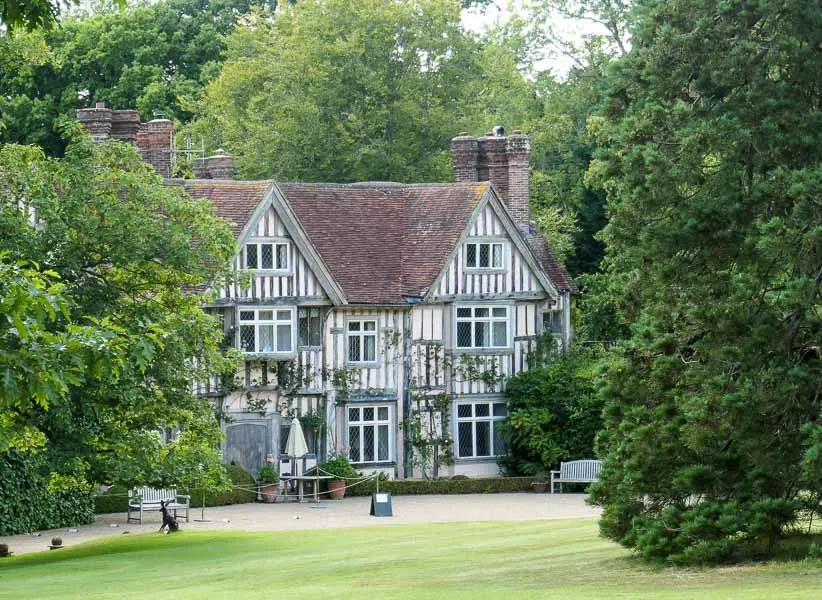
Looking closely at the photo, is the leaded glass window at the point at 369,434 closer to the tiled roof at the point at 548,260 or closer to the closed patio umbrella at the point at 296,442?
the closed patio umbrella at the point at 296,442

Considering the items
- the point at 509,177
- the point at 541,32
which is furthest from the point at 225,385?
the point at 541,32

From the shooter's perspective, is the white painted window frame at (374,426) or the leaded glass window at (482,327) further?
the leaded glass window at (482,327)

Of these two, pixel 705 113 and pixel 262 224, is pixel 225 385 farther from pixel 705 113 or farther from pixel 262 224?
pixel 705 113

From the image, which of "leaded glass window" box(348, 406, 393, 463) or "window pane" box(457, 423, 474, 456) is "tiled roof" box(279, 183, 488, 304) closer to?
"leaded glass window" box(348, 406, 393, 463)

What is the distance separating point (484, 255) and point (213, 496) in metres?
10.4

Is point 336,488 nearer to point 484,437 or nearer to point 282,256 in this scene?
point 484,437

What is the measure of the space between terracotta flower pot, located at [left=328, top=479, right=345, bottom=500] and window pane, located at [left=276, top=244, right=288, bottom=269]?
5502mm

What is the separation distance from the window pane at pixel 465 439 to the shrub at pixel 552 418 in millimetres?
955

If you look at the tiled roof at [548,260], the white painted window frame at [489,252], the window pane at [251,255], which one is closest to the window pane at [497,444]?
the white painted window frame at [489,252]

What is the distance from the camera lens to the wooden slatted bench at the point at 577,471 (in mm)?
42281

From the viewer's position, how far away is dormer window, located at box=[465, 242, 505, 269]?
145ft

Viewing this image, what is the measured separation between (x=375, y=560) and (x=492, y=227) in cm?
2198

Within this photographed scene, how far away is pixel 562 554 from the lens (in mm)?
22672

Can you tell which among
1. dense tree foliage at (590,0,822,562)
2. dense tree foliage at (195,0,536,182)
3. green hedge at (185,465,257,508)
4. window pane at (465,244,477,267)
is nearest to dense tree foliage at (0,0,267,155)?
dense tree foliage at (195,0,536,182)
